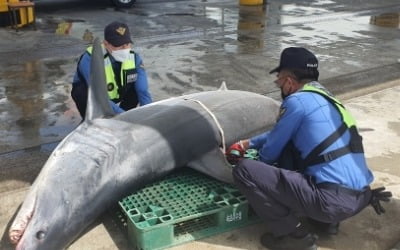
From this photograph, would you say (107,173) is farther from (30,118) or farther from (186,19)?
(186,19)

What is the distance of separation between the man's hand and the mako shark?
0.29 feet

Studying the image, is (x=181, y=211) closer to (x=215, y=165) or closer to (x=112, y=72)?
(x=215, y=165)

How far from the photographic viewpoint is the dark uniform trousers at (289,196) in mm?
3053

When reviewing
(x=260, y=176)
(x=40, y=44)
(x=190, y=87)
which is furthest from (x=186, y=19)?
(x=260, y=176)

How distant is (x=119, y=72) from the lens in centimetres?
450

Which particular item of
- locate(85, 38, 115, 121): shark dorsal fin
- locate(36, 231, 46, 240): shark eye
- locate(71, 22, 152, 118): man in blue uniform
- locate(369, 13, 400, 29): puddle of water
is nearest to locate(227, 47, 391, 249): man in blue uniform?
locate(85, 38, 115, 121): shark dorsal fin

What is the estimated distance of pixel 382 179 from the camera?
165 inches

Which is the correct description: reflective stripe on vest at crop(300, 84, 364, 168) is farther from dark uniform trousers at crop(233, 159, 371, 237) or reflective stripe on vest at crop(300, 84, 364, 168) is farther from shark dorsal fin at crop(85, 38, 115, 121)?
shark dorsal fin at crop(85, 38, 115, 121)

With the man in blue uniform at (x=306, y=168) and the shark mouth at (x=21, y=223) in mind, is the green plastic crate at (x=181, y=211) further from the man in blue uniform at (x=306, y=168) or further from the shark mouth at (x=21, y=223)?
the shark mouth at (x=21, y=223)

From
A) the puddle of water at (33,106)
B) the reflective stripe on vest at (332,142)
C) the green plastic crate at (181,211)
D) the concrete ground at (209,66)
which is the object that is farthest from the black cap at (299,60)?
the puddle of water at (33,106)

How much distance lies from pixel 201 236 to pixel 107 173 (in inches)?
29.3

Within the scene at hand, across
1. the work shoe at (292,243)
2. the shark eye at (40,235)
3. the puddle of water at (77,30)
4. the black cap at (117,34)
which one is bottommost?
the work shoe at (292,243)

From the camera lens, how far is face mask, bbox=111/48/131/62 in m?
4.38

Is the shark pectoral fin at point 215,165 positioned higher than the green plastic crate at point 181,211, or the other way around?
the shark pectoral fin at point 215,165
